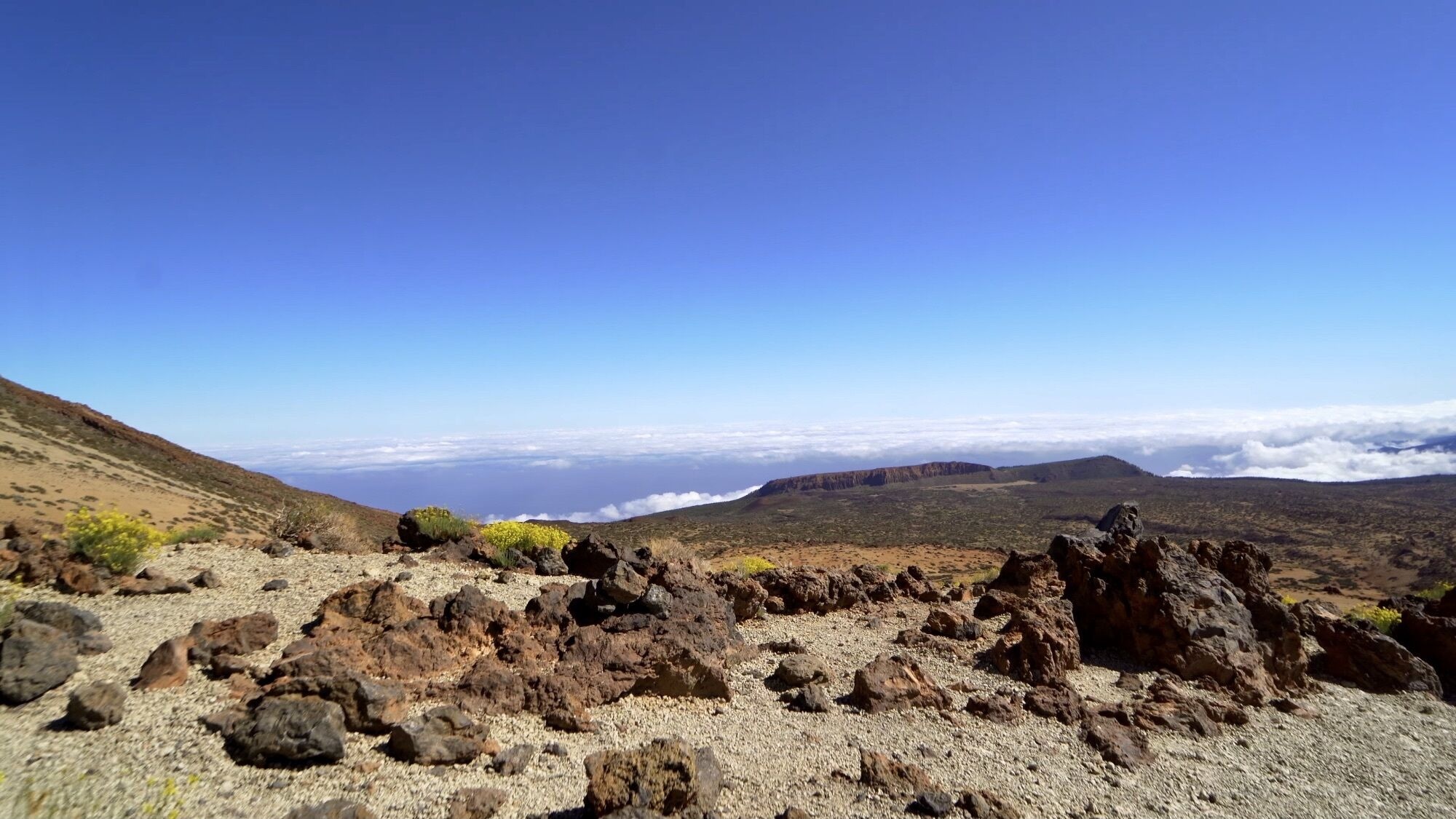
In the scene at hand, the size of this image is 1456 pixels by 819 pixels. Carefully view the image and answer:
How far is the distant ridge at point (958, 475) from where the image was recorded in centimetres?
7731

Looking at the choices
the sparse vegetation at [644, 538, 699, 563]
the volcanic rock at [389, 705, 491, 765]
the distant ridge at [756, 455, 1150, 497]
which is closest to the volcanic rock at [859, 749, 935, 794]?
the volcanic rock at [389, 705, 491, 765]

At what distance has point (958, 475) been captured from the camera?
89.8 m

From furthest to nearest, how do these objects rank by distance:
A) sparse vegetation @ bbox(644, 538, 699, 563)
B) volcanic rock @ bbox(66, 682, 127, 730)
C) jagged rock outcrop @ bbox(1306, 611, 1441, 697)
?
sparse vegetation @ bbox(644, 538, 699, 563) → jagged rock outcrop @ bbox(1306, 611, 1441, 697) → volcanic rock @ bbox(66, 682, 127, 730)

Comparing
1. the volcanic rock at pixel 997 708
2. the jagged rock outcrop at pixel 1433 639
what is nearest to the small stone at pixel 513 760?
the volcanic rock at pixel 997 708

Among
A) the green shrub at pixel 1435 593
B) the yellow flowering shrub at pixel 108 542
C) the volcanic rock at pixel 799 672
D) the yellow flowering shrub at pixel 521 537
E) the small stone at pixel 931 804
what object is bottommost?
the green shrub at pixel 1435 593

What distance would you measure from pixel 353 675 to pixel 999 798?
5.89 m

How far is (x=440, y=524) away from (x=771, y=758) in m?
11.7

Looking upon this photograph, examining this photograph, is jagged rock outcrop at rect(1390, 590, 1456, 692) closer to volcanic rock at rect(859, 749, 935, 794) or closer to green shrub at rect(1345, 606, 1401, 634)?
green shrub at rect(1345, 606, 1401, 634)

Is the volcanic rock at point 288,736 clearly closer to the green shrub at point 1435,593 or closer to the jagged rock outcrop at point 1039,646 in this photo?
the jagged rock outcrop at point 1039,646

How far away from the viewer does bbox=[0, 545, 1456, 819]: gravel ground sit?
5.21 m

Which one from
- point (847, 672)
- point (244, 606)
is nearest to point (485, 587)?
point (244, 606)

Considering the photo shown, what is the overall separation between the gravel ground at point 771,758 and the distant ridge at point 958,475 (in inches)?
2720

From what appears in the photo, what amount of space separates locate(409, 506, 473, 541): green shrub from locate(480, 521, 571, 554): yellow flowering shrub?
482mm

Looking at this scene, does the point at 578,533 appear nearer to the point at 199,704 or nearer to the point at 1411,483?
the point at 199,704
